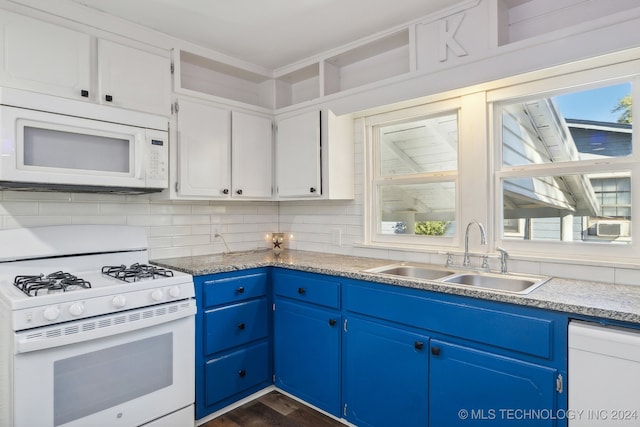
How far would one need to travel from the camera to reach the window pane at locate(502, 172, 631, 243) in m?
1.95

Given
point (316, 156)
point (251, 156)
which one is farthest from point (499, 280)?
point (251, 156)

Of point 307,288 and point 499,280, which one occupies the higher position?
point 499,280

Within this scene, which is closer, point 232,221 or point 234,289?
point 234,289

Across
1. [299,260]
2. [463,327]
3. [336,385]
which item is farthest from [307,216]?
[463,327]

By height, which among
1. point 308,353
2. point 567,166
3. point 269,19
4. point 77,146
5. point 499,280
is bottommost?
point 308,353

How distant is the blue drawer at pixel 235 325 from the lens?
2332 millimetres

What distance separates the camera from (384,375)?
2.04 m

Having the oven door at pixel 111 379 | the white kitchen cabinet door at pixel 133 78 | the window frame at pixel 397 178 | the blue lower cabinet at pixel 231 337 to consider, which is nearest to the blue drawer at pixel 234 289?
the blue lower cabinet at pixel 231 337

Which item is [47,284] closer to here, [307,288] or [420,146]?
[307,288]

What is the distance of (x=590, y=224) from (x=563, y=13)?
43.7 inches

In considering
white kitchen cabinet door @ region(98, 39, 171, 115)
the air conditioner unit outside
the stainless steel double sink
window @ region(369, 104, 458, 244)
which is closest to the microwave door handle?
white kitchen cabinet door @ region(98, 39, 171, 115)

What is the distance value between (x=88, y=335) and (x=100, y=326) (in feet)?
0.19

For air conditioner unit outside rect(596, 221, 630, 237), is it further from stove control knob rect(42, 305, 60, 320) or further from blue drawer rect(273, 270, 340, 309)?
stove control knob rect(42, 305, 60, 320)

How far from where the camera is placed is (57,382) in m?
1.65
